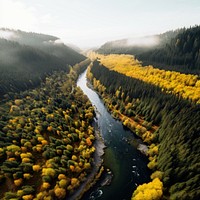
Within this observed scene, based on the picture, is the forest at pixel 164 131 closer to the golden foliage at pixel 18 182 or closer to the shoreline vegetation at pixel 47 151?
the shoreline vegetation at pixel 47 151

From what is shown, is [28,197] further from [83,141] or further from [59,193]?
[83,141]

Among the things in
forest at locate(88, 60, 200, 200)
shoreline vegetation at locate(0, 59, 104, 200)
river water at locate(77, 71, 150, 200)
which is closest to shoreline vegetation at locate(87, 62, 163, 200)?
→ forest at locate(88, 60, 200, 200)

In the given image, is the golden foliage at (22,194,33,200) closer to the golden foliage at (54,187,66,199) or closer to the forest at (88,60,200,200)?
the golden foliage at (54,187,66,199)

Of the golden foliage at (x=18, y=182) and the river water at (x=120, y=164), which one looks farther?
the river water at (x=120, y=164)

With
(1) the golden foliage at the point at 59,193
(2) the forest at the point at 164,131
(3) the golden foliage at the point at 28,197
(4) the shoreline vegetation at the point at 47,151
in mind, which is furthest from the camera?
(4) the shoreline vegetation at the point at 47,151

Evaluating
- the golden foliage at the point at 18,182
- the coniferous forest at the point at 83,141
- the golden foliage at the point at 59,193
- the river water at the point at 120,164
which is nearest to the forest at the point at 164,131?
the coniferous forest at the point at 83,141

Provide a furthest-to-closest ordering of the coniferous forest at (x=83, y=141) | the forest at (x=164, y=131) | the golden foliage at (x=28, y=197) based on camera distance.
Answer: the coniferous forest at (x=83, y=141) → the forest at (x=164, y=131) → the golden foliage at (x=28, y=197)

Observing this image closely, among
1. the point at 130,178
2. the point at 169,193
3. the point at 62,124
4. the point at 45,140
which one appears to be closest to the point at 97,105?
the point at 62,124
